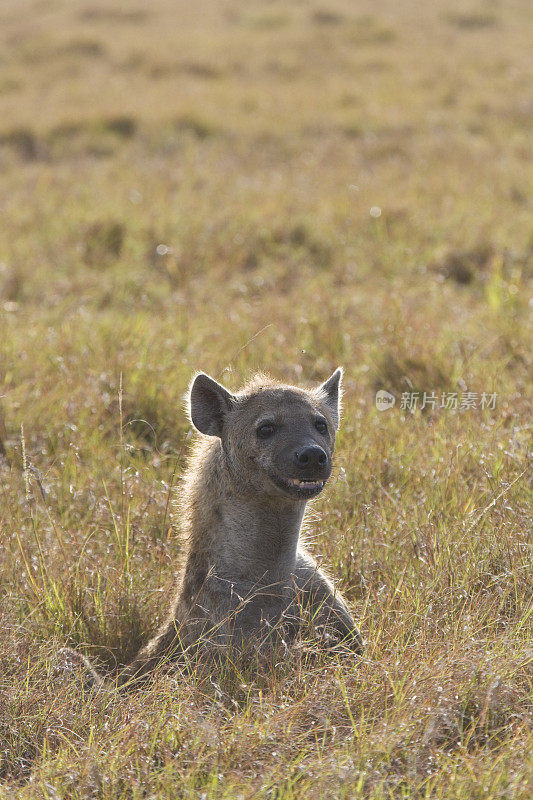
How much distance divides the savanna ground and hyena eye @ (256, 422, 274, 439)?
0.51 meters

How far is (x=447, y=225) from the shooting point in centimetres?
990

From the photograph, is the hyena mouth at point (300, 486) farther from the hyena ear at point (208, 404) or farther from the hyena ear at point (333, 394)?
the hyena ear at point (333, 394)

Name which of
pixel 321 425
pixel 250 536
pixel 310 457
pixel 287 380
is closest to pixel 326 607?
pixel 250 536

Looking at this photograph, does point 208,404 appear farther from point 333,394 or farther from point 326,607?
point 326,607

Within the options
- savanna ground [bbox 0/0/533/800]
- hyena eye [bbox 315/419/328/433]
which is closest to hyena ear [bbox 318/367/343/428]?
hyena eye [bbox 315/419/328/433]

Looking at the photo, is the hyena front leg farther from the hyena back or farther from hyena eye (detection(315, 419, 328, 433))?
hyena eye (detection(315, 419, 328, 433))

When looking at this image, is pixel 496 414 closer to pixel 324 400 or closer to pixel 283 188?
pixel 324 400

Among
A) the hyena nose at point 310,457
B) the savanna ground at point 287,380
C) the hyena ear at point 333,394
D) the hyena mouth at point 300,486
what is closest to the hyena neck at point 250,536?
the hyena mouth at point 300,486

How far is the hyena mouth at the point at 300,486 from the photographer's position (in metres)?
3.58

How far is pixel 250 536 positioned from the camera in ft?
12.6

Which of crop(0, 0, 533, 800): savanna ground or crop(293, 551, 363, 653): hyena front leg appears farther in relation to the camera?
crop(293, 551, 363, 653): hyena front leg

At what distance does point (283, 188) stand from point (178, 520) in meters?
7.76

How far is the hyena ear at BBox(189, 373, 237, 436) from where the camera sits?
3893 millimetres

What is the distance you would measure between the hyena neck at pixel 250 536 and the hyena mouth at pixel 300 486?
0.16 meters
